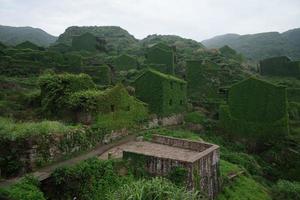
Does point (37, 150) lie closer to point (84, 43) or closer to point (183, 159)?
point (183, 159)

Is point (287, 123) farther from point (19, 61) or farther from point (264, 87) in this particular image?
point (19, 61)

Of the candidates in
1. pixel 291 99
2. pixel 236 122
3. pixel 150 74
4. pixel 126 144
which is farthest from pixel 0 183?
pixel 291 99

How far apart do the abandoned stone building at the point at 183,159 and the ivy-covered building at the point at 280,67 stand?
144ft

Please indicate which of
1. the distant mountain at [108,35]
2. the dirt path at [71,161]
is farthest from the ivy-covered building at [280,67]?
the dirt path at [71,161]

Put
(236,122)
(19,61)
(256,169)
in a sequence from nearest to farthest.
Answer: (256,169) < (236,122) < (19,61)

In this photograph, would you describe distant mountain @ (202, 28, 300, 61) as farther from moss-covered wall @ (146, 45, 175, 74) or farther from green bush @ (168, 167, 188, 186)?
green bush @ (168, 167, 188, 186)

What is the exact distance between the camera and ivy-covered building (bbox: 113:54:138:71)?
54.9m

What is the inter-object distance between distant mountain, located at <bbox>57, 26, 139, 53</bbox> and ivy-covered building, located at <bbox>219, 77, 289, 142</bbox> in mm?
52692

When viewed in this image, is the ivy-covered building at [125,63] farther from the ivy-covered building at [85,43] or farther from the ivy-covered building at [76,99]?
the ivy-covered building at [76,99]

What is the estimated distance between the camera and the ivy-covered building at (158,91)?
3416cm

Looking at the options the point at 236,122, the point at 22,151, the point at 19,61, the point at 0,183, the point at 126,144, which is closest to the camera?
the point at 0,183

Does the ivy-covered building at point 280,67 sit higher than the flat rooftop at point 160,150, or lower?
higher

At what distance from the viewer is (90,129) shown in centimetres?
2241

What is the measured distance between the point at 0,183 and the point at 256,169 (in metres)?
23.1
